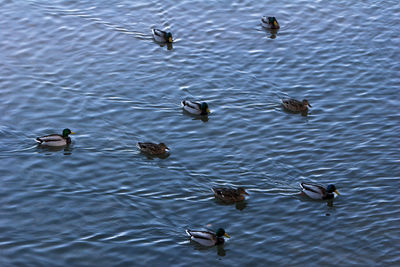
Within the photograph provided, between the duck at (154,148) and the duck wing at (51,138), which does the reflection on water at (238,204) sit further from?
the duck wing at (51,138)

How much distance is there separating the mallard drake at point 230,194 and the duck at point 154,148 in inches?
109

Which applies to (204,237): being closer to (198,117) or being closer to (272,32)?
(198,117)

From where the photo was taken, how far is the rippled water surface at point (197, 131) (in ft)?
62.4

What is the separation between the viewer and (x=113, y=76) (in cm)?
2736

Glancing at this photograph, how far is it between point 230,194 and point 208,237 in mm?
1989

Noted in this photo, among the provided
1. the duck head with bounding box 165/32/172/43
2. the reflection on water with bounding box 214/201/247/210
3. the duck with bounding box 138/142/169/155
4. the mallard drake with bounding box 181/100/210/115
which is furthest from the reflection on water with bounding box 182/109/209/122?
the duck head with bounding box 165/32/172/43

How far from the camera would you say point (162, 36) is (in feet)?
97.6

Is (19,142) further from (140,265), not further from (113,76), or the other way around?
(140,265)

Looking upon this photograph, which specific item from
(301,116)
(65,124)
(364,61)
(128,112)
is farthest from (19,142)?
(364,61)

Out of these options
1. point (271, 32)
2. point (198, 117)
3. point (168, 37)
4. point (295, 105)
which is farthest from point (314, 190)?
point (271, 32)

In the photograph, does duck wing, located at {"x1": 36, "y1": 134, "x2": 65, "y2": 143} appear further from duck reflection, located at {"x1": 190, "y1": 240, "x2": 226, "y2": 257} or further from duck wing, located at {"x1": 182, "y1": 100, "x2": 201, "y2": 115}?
duck reflection, located at {"x1": 190, "y1": 240, "x2": 226, "y2": 257}

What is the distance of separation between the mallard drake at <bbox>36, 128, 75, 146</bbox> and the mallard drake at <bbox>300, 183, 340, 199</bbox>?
7773 mm

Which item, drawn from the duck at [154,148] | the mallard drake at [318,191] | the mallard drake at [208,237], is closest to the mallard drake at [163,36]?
the duck at [154,148]

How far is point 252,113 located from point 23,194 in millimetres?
8622
